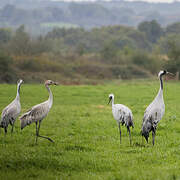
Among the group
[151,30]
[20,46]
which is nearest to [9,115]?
[20,46]

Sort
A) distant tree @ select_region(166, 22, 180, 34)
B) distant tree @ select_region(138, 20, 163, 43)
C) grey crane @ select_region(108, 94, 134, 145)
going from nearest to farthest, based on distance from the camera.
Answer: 1. grey crane @ select_region(108, 94, 134, 145)
2. distant tree @ select_region(138, 20, 163, 43)
3. distant tree @ select_region(166, 22, 180, 34)

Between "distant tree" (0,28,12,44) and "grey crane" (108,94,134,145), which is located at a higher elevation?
"distant tree" (0,28,12,44)

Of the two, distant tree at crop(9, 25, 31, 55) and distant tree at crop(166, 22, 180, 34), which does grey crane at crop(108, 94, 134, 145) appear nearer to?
distant tree at crop(9, 25, 31, 55)

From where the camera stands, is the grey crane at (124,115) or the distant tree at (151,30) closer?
the grey crane at (124,115)

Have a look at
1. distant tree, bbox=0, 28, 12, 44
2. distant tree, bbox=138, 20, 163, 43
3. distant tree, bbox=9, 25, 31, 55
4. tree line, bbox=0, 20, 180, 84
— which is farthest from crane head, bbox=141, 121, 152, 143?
distant tree, bbox=138, 20, 163, 43

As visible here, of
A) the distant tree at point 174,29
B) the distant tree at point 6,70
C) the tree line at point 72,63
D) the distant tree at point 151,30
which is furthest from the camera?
the distant tree at point 174,29

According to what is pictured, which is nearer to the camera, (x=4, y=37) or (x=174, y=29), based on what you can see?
(x=4, y=37)

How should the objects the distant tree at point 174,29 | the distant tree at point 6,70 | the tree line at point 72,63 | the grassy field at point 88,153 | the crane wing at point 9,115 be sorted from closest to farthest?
the grassy field at point 88,153 < the crane wing at point 9,115 < the distant tree at point 6,70 < the tree line at point 72,63 < the distant tree at point 174,29

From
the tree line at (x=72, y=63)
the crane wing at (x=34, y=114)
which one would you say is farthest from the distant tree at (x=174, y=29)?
the crane wing at (x=34, y=114)

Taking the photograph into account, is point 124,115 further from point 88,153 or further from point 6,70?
point 6,70

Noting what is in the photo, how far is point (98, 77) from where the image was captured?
5500 centimetres

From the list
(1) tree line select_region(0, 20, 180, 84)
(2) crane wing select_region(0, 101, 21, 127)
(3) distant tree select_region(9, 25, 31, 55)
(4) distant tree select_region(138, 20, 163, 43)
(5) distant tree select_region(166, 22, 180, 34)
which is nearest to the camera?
(2) crane wing select_region(0, 101, 21, 127)

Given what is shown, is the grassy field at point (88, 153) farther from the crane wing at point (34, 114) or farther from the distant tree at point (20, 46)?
the distant tree at point (20, 46)

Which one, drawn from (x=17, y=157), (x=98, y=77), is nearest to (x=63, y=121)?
(x=17, y=157)
